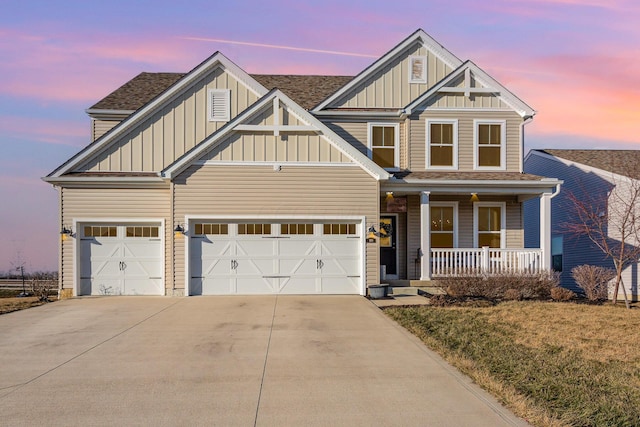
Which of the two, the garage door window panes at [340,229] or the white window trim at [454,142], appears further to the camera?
the white window trim at [454,142]

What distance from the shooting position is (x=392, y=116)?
71.3ft

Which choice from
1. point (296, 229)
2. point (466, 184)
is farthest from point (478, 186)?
point (296, 229)

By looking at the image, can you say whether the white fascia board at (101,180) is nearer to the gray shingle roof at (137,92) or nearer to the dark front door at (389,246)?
the gray shingle roof at (137,92)

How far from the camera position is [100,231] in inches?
771

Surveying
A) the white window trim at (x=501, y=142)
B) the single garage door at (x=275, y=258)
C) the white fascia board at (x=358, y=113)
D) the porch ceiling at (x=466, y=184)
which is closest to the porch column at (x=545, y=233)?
the porch ceiling at (x=466, y=184)

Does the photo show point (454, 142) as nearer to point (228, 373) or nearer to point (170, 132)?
point (170, 132)

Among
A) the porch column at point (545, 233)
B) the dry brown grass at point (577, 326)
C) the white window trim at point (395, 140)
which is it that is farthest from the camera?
the white window trim at point (395, 140)

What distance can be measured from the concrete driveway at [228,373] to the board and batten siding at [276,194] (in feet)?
14.4

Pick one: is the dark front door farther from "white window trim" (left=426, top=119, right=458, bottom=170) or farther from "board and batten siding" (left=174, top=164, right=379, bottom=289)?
"board and batten siding" (left=174, top=164, right=379, bottom=289)

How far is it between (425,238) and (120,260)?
9.59 m

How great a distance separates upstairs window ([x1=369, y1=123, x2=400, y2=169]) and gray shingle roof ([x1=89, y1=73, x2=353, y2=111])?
2.34 m

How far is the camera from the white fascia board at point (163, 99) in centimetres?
1961

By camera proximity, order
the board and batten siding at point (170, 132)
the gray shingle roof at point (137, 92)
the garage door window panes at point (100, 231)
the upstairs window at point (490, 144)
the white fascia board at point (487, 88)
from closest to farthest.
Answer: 1. the garage door window panes at point (100, 231)
2. the board and batten siding at point (170, 132)
3. the white fascia board at point (487, 88)
4. the upstairs window at point (490, 144)
5. the gray shingle roof at point (137, 92)

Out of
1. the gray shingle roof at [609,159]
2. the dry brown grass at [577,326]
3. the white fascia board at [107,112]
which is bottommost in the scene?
the dry brown grass at [577,326]
